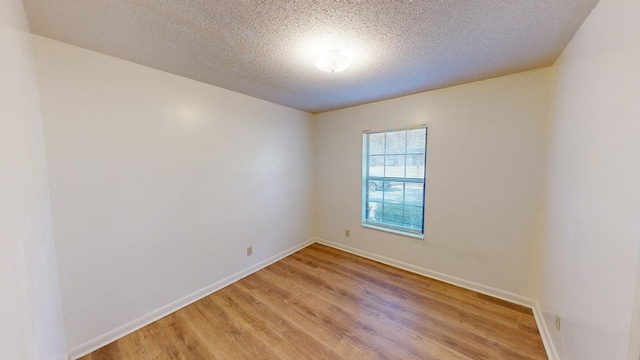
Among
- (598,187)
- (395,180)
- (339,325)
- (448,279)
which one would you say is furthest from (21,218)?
(448,279)

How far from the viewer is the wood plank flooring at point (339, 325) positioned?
1.63 m

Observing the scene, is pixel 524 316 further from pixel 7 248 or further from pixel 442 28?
pixel 7 248

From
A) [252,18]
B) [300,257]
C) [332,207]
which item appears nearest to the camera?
[252,18]

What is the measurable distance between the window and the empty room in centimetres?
3

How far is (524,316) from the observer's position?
196 centimetres

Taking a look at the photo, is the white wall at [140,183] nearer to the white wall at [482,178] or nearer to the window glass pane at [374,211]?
the window glass pane at [374,211]

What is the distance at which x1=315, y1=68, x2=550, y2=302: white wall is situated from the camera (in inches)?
80.2

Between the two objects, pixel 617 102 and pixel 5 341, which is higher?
pixel 617 102

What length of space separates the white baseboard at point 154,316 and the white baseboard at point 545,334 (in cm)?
276

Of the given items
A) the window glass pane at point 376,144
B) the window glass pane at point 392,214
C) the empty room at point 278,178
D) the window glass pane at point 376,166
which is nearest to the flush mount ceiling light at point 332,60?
the empty room at point 278,178

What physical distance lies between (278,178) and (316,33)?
80.6 inches

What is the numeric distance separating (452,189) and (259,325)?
2398mm

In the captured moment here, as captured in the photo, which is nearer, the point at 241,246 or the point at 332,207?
the point at 241,246

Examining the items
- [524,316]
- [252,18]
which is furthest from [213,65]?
[524,316]
